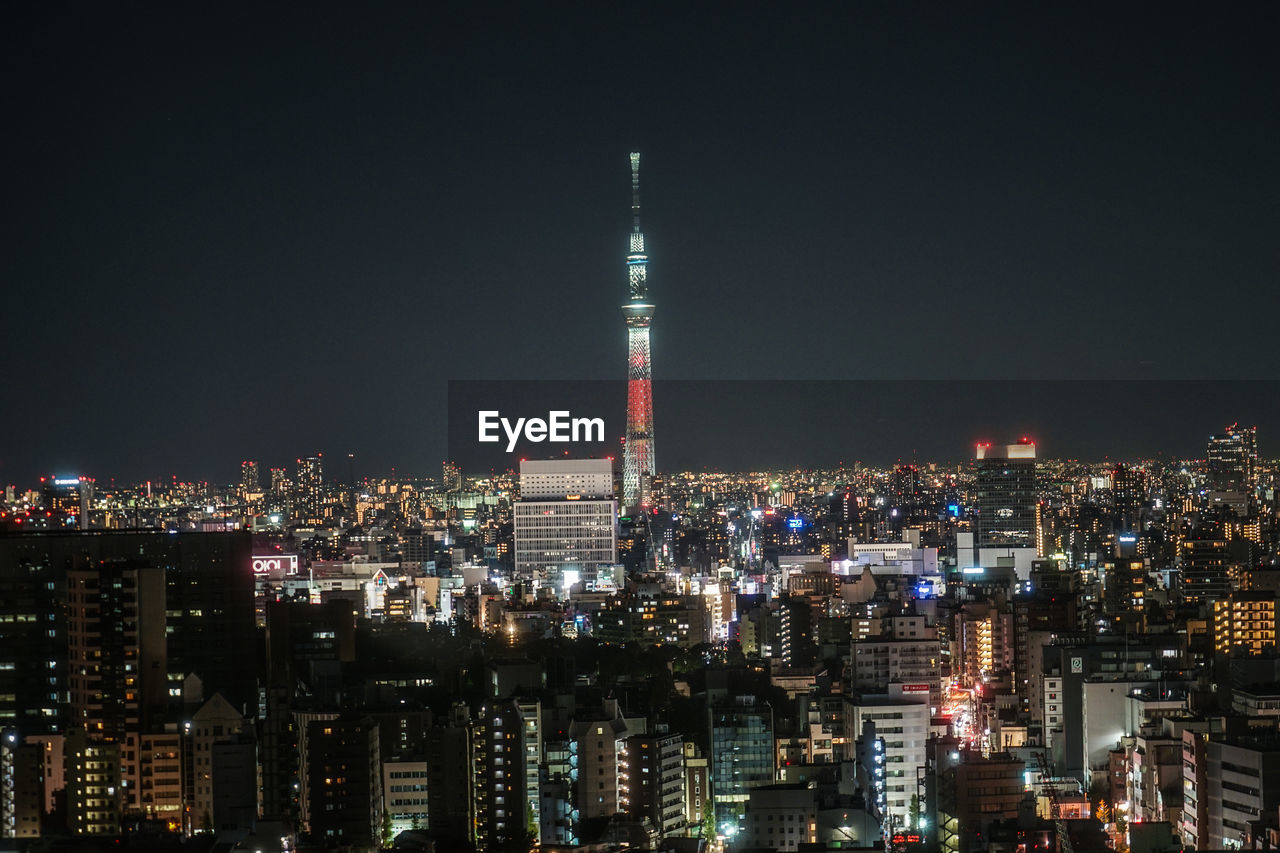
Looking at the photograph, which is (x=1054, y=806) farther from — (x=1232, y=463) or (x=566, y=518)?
(x=566, y=518)

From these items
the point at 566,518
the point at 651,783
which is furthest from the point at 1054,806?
Result: the point at 566,518

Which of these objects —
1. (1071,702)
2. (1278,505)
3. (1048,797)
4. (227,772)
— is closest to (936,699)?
(1071,702)

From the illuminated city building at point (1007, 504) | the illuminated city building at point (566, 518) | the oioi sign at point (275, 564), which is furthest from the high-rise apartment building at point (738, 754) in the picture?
the illuminated city building at point (566, 518)

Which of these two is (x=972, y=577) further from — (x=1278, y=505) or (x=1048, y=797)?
(x=1048, y=797)

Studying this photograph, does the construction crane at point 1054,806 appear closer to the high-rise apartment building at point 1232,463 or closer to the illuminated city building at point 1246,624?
the illuminated city building at point 1246,624

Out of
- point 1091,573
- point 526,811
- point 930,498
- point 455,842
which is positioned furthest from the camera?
point 930,498

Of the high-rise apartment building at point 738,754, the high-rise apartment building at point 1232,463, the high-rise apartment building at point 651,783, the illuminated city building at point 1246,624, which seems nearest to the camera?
the high-rise apartment building at point 651,783

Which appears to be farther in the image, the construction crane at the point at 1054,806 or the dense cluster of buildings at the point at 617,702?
Answer: the dense cluster of buildings at the point at 617,702
